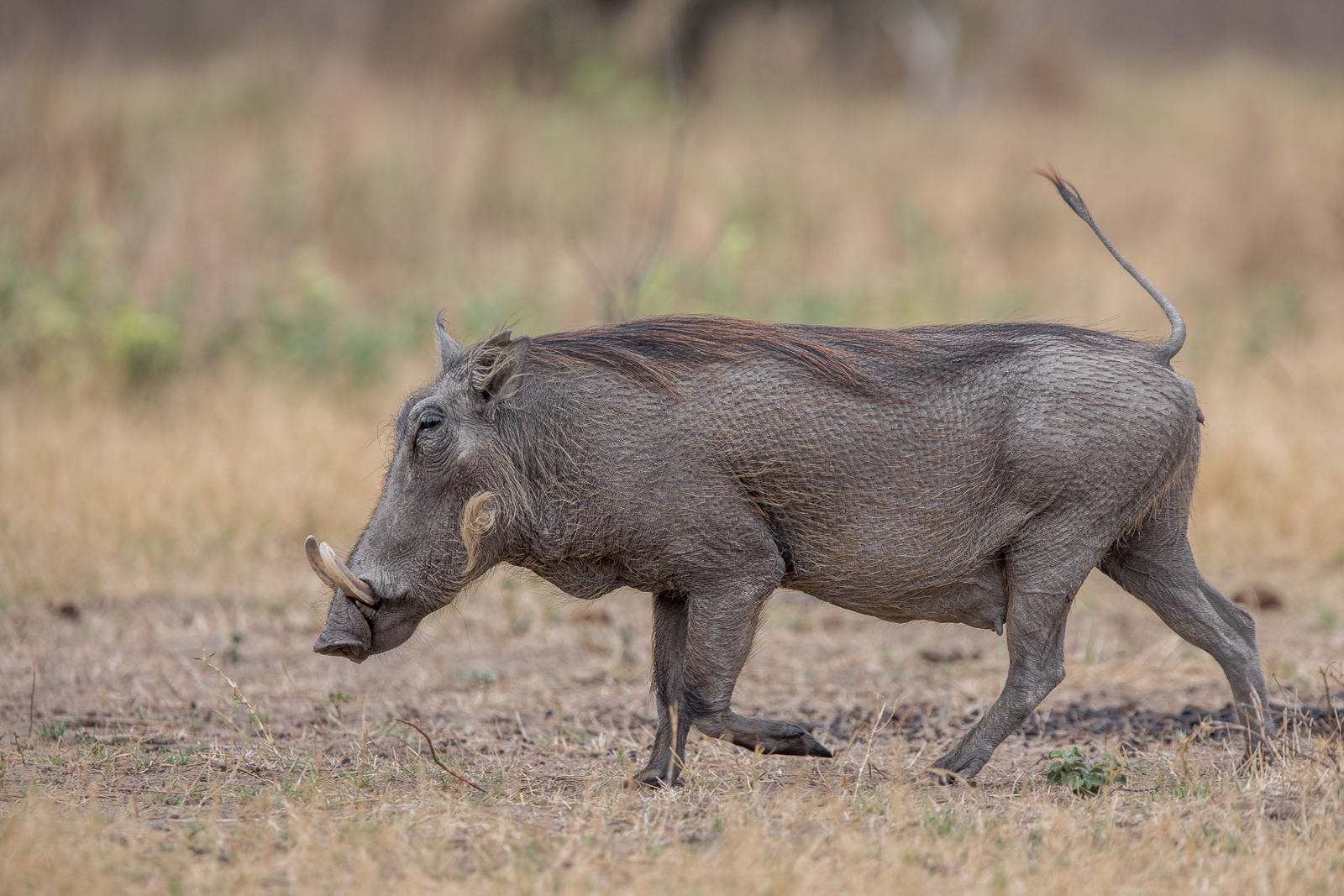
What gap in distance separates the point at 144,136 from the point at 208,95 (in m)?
1.50

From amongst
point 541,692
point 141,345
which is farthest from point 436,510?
point 141,345

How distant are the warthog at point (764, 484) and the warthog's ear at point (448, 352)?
0.08 meters

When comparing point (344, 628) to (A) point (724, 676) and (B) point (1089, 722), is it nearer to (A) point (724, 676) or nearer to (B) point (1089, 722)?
(A) point (724, 676)

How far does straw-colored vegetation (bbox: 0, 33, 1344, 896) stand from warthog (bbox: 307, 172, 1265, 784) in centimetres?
42

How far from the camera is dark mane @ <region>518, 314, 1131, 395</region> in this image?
3650 millimetres

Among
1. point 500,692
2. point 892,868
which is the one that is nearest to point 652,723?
point 500,692

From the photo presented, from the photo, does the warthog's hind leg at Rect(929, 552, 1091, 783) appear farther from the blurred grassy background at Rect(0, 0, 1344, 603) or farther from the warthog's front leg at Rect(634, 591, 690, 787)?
the blurred grassy background at Rect(0, 0, 1344, 603)

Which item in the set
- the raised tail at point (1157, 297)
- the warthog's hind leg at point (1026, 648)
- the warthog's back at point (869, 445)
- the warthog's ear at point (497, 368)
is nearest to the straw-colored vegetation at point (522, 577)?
the warthog's hind leg at point (1026, 648)

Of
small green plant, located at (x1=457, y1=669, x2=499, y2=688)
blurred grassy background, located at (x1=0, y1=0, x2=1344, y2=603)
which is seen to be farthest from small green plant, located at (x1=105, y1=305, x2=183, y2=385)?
small green plant, located at (x1=457, y1=669, x2=499, y2=688)

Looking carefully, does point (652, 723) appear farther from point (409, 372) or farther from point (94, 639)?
point (409, 372)

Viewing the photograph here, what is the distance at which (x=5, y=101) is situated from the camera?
9.69m

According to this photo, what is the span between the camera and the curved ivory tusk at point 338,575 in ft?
11.3

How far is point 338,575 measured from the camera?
3.46m

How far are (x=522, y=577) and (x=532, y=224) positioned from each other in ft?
22.7
